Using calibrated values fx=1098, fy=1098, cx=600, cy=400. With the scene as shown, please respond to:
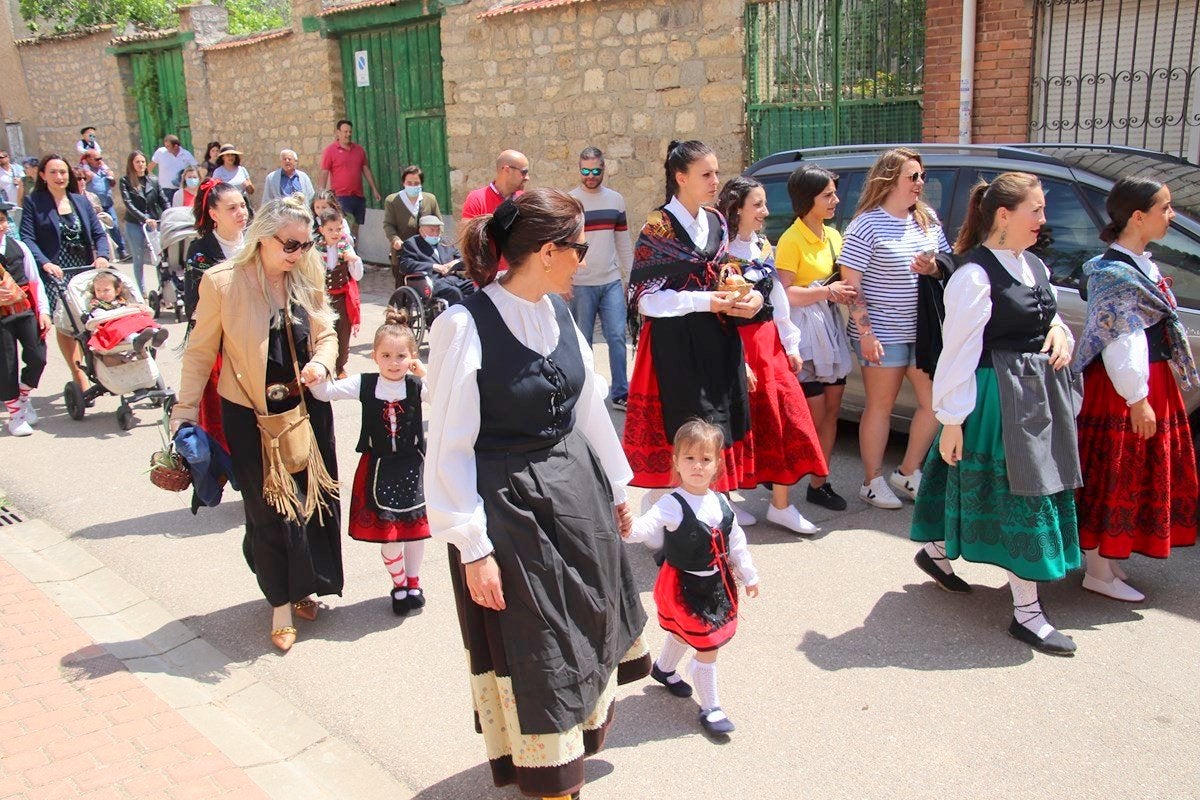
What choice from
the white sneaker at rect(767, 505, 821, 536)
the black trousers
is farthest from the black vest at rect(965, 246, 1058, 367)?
the black trousers

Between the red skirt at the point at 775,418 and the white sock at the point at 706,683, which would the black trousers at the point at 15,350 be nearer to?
the red skirt at the point at 775,418

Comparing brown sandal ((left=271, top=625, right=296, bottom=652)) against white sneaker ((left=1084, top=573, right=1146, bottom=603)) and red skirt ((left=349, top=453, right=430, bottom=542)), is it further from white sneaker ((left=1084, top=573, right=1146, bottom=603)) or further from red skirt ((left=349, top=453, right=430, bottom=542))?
white sneaker ((left=1084, top=573, right=1146, bottom=603))

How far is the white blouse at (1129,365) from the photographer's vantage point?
173 inches

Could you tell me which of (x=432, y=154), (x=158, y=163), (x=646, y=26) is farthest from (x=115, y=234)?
(x=646, y=26)

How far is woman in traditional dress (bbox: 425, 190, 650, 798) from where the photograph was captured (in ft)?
9.91

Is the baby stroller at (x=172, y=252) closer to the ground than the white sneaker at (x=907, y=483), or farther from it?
farther from it

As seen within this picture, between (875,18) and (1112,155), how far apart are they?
4855 millimetres

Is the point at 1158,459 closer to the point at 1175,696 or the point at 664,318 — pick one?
the point at 1175,696

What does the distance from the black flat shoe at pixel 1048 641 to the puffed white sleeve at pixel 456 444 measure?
8.20 feet

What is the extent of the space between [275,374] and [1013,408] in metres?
2.98

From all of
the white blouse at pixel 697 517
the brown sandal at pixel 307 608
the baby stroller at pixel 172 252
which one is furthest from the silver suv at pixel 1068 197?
the baby stroller at pixel 172 252

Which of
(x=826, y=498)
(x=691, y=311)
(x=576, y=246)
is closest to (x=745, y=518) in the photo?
(x=826, y=498)

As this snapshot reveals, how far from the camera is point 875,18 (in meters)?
10.2

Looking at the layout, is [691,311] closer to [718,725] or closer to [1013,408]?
[1013,408]
